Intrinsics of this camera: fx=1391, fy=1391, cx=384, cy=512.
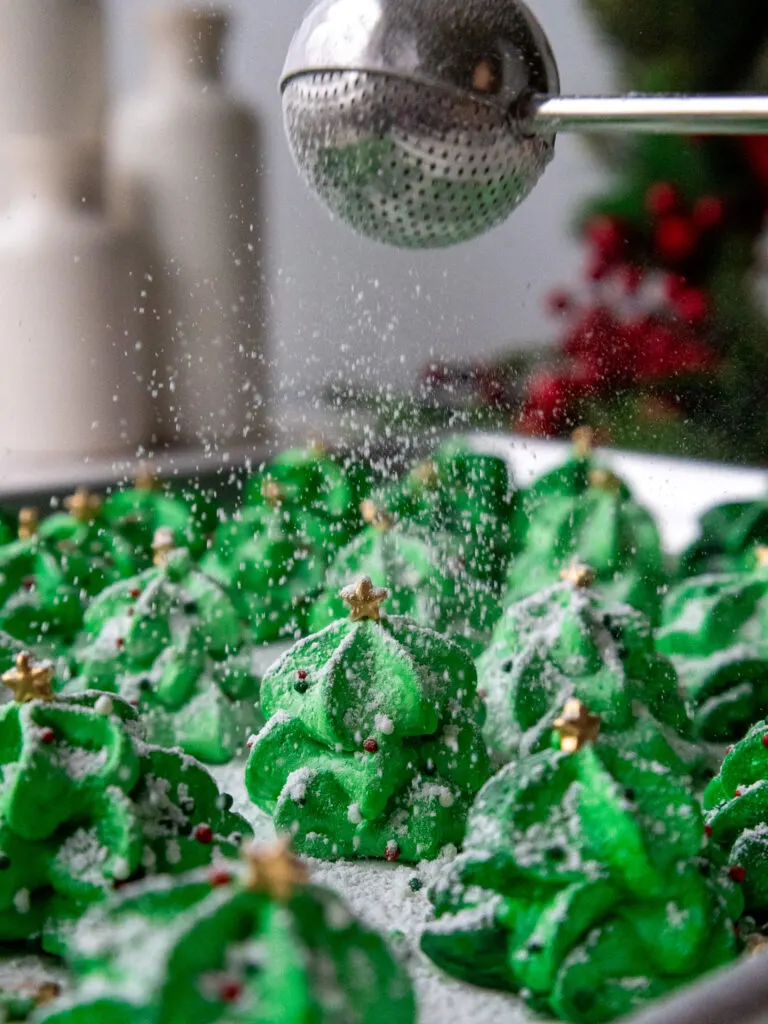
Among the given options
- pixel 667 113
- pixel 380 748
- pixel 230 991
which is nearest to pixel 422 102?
pixel 667 113

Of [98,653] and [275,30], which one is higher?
[275,30]

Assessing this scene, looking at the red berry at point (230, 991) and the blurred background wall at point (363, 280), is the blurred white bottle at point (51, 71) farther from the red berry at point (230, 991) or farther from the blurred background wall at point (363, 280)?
the red berry at point (230, 991)

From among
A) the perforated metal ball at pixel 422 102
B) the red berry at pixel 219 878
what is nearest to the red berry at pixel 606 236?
the perforated metal ball at pixel 422 102

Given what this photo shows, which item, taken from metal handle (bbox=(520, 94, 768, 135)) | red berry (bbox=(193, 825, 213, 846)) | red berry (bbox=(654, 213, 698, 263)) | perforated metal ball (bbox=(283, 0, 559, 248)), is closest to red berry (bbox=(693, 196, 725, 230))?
red berry (bbox=(654, 213, 698, 263))

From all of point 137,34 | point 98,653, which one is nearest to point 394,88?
point 98,653

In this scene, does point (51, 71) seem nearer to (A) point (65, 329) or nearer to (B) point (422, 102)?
(A) point (65, 329)

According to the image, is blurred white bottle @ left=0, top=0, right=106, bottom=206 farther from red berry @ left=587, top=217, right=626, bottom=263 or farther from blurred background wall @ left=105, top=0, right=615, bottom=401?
red berry @ left=587, top=217, right=626, bottom=263

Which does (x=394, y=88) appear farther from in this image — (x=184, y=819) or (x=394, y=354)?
(x=394, y=354)

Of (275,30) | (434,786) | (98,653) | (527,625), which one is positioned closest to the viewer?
(434,786)
